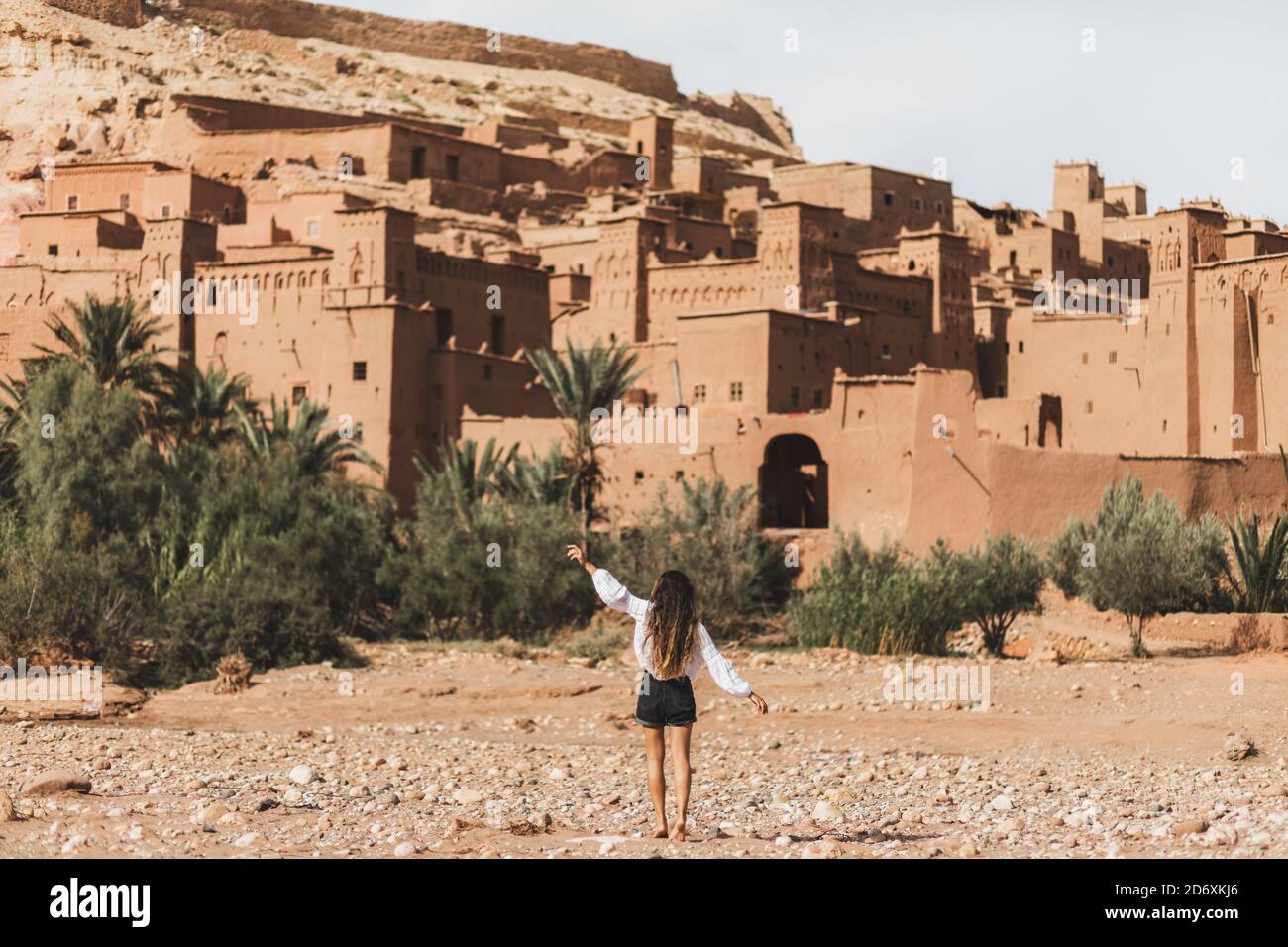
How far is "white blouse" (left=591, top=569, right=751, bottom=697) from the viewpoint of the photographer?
1046cm

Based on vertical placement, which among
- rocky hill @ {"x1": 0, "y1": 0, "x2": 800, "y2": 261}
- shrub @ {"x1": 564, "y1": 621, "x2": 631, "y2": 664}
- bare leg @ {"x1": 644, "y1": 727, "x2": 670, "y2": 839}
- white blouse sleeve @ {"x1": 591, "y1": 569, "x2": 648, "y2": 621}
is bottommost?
shrub @ {"x1": 564, "y1": 621, "x2": 631, "y2": 664}

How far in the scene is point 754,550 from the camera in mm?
31391

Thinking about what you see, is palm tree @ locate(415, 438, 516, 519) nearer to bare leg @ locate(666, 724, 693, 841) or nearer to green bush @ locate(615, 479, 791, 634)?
green bush @ locate(615, 479, 791, 634)

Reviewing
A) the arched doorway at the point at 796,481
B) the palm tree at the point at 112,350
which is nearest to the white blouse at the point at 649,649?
the arched doorway at the point at 796,481

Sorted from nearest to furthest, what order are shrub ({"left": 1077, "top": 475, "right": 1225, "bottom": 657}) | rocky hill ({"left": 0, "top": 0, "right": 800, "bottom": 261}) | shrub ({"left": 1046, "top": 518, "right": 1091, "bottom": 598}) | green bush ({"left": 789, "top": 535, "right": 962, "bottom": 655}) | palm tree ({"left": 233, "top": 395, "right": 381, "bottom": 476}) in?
shrub ({"left": 1077, "top": 475, "right": 1225, "bottom": 657}), green bush ({"left": 789, "top": 535, "right": 962, "bottom": 655}), shrub ({"left": 1046, "top": 518, "right": 1091, "bottom": 598}), palm tree ({"left": 233, "top": 395, "right": 381, "bottom": 476}), rocky hill ({"left": 0, "top": 0, "right": 800, "bottom": 261})

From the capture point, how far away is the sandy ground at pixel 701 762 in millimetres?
12234

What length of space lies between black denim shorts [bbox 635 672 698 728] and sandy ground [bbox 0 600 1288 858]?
78cm

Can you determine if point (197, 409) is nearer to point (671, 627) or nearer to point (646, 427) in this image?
point (646, 427)

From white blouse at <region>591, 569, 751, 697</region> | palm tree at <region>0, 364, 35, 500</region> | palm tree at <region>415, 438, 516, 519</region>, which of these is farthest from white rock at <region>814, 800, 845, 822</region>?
palm tree at <region>0, 364, 35, 500</region>

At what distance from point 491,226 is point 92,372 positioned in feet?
55.0

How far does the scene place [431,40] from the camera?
73.7 m

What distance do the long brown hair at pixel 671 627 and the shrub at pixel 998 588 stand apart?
1663cm
